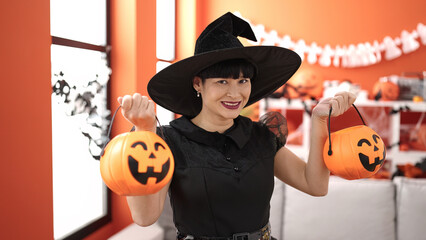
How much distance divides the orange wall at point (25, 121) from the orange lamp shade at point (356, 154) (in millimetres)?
1172

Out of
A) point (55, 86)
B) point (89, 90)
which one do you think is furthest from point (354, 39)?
point (55, 86)

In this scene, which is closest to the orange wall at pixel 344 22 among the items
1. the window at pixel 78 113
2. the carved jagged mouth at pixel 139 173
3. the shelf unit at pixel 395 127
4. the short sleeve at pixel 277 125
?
the shelf unit at pixel 395 127

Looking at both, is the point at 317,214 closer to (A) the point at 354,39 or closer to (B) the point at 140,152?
(B) the point at 140,152

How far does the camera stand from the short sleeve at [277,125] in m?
1.38

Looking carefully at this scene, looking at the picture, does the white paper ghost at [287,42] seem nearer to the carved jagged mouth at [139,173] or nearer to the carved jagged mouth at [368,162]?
the carved jagged mouth at [368,162]

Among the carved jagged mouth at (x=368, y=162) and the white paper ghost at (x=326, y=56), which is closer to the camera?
the carved jagged mouth at (x=368, y=162)

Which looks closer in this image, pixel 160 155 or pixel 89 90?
pixel 160 155

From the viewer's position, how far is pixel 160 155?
0.92m

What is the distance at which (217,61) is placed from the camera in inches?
45.4

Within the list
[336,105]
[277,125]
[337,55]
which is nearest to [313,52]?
[337,55]

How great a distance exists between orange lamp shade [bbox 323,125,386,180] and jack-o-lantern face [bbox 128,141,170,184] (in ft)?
1.68

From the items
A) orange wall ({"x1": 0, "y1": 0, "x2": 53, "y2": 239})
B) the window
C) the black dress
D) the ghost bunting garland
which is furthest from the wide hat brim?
the ghost bunting garland

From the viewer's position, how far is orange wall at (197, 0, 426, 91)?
4051 mm

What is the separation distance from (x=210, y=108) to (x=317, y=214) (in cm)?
150
